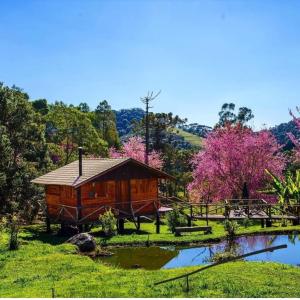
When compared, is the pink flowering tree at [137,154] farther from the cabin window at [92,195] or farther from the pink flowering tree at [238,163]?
the cabin window at [92,195]

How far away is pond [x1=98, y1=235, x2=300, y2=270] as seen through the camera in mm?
20750

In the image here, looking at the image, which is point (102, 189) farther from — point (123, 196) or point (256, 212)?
point (256, 212)

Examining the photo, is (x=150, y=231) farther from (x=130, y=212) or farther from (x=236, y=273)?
(x=236, y=273)

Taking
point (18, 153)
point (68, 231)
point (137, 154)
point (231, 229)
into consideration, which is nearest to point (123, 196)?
point (68, 231)

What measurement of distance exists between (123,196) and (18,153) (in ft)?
41.3

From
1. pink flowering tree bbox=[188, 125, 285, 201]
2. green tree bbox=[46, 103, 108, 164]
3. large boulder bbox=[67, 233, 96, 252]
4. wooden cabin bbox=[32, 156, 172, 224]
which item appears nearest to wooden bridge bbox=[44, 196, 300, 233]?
wooden cabin bbox=[32, 156, 172, 224]

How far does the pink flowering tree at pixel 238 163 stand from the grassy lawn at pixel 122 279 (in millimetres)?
23846

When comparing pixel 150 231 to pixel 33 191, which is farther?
pixel 33 191

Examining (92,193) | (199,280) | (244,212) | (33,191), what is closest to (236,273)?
(199,280)

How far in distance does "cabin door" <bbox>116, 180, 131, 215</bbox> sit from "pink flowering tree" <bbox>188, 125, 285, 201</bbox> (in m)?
13.4

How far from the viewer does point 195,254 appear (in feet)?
75.0

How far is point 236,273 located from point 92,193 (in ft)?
51.6

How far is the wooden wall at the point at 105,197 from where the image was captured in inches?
1182

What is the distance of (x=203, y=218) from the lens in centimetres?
3531
